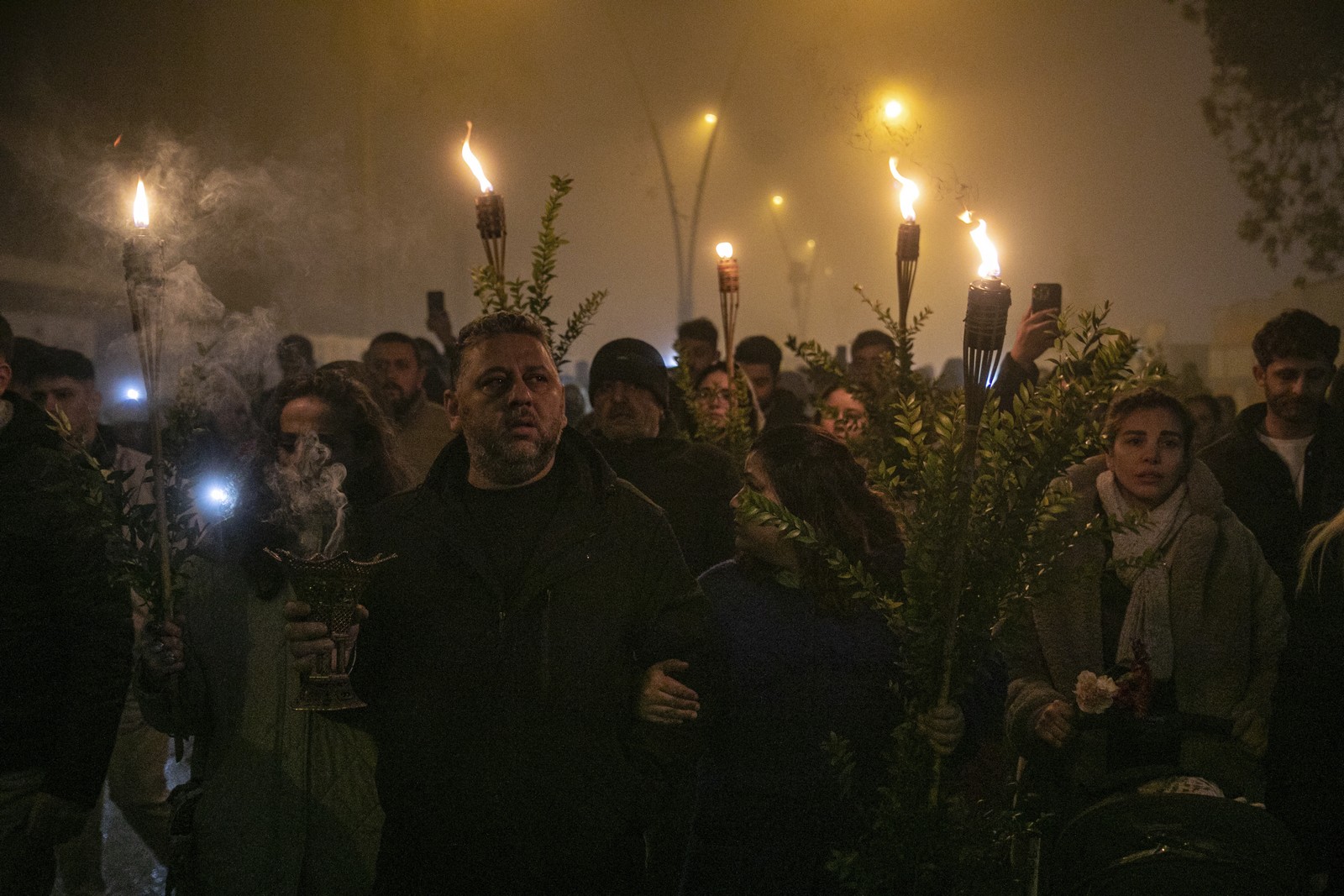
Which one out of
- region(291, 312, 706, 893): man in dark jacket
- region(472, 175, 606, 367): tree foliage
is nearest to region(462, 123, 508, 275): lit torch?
region(472, 175, 606, 367): tree foliage

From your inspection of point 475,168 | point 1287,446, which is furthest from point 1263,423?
point 475,168

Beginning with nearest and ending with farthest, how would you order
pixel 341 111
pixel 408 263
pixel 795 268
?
pixel 341 111 < pixel 408 263 < pixel 795 268

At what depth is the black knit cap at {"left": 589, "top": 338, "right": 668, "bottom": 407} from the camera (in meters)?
5.05

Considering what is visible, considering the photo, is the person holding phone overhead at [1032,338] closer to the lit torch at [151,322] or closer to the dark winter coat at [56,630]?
the lit torch at [151,322]

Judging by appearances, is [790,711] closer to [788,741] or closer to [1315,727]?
[788,741]

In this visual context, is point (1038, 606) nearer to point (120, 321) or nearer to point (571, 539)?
point (571, 539)

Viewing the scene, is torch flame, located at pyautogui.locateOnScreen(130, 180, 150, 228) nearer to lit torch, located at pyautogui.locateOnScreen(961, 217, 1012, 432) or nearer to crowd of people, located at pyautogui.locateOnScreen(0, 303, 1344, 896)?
crowd of people, located at pyautogui.locateOnScreen(0, 303, 1344, 896)

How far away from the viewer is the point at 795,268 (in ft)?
82.8

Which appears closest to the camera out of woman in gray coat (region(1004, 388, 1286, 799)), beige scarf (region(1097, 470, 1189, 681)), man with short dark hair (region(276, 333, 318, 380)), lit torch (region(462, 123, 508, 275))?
woman in gray coat (region(1004, 388, 1286, 799))

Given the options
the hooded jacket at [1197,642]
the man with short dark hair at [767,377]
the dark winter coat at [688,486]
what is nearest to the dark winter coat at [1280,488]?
the hooded jacket at [1197,642]

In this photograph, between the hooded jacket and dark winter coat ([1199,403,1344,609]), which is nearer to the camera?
the hooded jacket

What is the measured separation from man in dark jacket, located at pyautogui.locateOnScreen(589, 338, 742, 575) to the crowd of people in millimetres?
1316

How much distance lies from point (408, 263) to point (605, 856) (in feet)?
64.1

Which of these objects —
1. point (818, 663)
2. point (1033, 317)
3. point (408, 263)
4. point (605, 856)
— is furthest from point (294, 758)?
point (408, 263)
